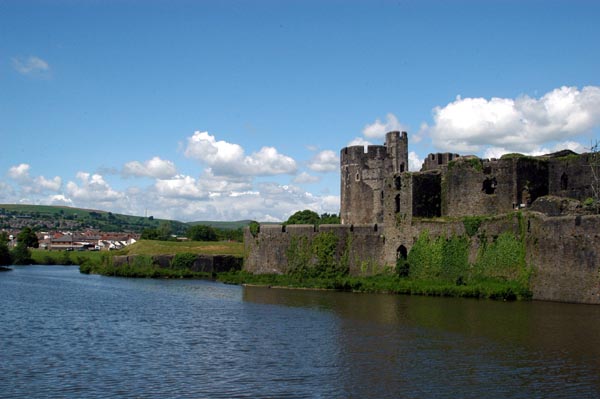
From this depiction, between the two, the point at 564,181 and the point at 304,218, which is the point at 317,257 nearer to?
the point at 564,181

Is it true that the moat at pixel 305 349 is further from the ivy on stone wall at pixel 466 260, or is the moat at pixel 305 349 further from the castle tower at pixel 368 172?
the castle tower at pixel 368 172

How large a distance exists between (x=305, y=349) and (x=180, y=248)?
42.6 m

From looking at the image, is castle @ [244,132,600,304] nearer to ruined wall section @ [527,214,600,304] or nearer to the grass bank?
ruined wall section @ [527,214,600,304]

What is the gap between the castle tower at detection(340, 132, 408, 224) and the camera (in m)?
49.6

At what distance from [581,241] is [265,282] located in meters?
19.2

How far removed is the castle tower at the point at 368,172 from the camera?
49.6 meters

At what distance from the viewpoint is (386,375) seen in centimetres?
1606

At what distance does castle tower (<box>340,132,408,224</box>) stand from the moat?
18573 millimetres

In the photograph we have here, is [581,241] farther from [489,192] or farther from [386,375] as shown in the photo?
[386,375]

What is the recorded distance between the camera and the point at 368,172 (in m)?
50.1

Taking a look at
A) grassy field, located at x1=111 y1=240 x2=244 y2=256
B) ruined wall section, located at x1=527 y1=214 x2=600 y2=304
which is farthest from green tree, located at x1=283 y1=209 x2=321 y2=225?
ruined wall section, located at x1=527 y1=214 x2=600 y2=304

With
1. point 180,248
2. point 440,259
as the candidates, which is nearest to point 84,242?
point 180,248

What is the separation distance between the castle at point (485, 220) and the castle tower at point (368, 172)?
0.52 ft

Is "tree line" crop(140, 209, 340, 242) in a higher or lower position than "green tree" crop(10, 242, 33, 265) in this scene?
higher
